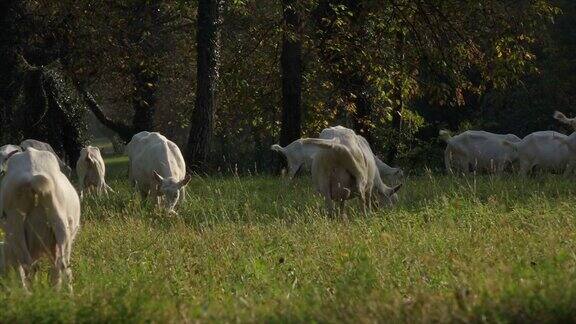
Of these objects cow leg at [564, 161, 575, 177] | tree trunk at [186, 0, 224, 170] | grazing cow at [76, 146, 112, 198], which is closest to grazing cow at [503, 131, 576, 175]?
cow leg at [564, 161, 575, 177]

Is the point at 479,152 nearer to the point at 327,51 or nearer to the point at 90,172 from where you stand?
the point at 327,51

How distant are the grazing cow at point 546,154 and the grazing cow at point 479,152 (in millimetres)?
1046

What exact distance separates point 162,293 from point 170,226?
632 cm

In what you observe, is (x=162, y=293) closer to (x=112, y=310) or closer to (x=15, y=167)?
(x=112, y=310)

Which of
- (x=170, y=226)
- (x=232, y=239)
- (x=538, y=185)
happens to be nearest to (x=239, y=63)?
(x=538, y=185)

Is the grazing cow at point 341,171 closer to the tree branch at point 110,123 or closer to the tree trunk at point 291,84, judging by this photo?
the tree trunk at point 291,84

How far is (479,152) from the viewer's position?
2433 centimetres

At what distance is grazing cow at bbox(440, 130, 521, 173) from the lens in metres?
23.9

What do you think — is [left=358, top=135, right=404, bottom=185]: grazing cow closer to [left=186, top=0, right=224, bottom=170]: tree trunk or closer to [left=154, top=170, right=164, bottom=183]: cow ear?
[left=154, top=170, right=164, bottom=183]: cow ear

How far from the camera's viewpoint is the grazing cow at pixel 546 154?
71.7ft

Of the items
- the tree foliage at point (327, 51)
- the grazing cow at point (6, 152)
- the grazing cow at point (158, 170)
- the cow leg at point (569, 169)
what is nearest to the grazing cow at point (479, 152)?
the tree foliage at point (327, 51)

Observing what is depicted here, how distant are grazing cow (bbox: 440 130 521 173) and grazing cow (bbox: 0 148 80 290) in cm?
1510

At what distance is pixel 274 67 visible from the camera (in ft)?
97.9

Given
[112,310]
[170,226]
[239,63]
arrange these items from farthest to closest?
[239,63] → [170,226] → [112,310]
